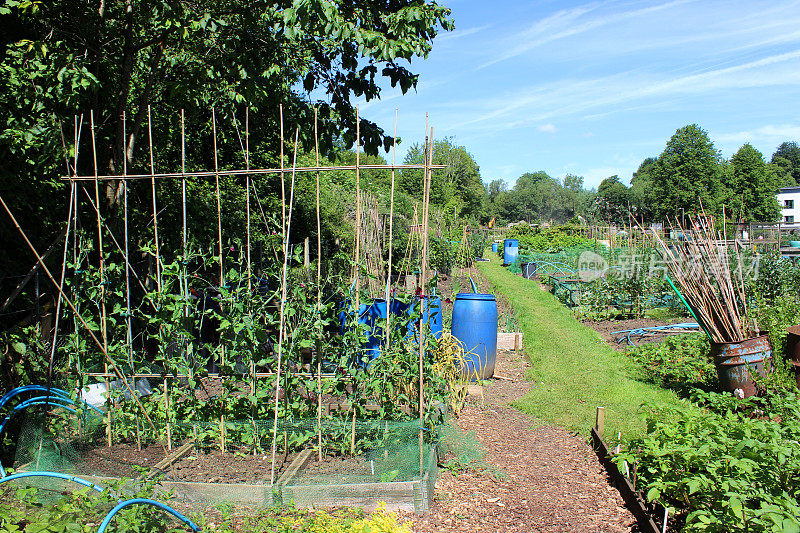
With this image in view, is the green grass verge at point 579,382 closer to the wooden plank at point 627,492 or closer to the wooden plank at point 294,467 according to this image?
the wooden plank at point 627,492

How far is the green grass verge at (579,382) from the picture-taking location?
17.7ft

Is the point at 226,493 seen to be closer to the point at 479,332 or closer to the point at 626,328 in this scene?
the point at 479,332

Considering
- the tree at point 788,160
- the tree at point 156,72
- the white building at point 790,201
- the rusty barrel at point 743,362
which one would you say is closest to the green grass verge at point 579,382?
the rusty barrel at point 743,362

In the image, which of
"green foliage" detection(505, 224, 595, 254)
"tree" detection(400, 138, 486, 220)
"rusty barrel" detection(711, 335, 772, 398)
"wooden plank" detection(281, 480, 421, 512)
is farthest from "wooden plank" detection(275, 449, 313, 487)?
"tree" detection(400, 138, 486, 220)

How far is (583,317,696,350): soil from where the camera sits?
9.07 metres

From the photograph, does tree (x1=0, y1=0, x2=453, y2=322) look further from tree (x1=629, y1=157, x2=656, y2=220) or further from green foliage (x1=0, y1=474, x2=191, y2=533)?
tree (x1=629, y1=157, x2=656, y2=220)

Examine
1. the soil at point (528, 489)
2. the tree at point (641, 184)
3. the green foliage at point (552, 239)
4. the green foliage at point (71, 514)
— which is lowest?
the soil at point (528, 489)

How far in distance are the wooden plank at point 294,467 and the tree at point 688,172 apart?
5410cm

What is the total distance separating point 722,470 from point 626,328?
7599mm

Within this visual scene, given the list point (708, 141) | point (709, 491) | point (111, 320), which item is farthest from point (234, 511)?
point (708, 141)

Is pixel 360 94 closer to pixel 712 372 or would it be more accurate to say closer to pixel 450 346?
pixel 450 346

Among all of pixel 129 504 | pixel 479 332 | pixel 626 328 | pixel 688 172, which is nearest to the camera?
pixel 129 504

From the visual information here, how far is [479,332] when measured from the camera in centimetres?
680

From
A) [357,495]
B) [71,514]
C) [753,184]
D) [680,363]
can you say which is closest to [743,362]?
[680,363]
